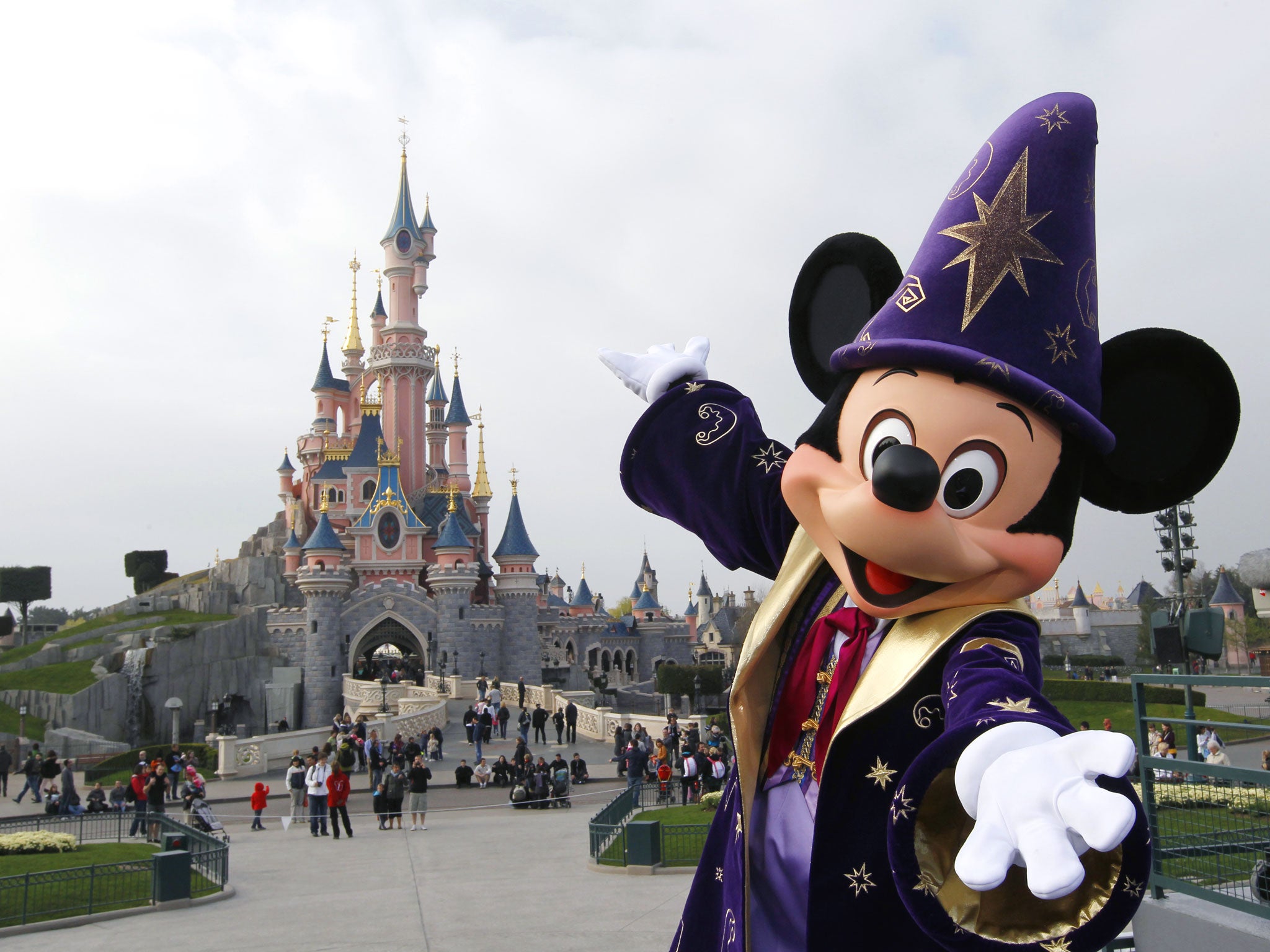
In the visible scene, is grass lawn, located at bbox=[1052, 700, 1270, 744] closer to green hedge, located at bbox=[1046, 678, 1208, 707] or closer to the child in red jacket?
green hedge, located at bbox=[1046, 678, 1208, 707]

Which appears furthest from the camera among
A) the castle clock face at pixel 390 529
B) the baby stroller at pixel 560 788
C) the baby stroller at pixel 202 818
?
the castle clock face at pixel 390 529

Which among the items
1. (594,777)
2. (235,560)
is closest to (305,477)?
(235,560)

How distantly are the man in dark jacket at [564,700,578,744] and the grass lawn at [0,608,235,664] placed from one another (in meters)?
20.4

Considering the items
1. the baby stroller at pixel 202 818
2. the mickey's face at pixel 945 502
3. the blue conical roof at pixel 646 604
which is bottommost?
the baby stroller at pixel 202 818

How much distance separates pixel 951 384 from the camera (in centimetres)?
268

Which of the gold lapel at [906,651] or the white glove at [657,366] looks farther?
the white glove at [657,366]

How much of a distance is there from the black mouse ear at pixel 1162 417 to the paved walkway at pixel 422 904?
5004 mm

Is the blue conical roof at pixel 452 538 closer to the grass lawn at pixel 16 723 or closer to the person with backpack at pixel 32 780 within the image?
the grass lawn at pixel 16 723

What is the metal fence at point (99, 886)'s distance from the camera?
8.32 metres

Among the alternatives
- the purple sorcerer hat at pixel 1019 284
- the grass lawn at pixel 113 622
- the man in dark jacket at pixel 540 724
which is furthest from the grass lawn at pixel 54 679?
the purple sorcerer hat at pixel 1019 284

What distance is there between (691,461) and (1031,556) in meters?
1.25

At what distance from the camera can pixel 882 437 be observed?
274 centimetres

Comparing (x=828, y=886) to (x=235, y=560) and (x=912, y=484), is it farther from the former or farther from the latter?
(x=235, y=560)

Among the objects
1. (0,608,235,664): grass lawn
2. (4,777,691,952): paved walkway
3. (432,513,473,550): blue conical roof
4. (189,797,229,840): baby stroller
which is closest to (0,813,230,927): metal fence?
(4,777,691,952): paved walkway
